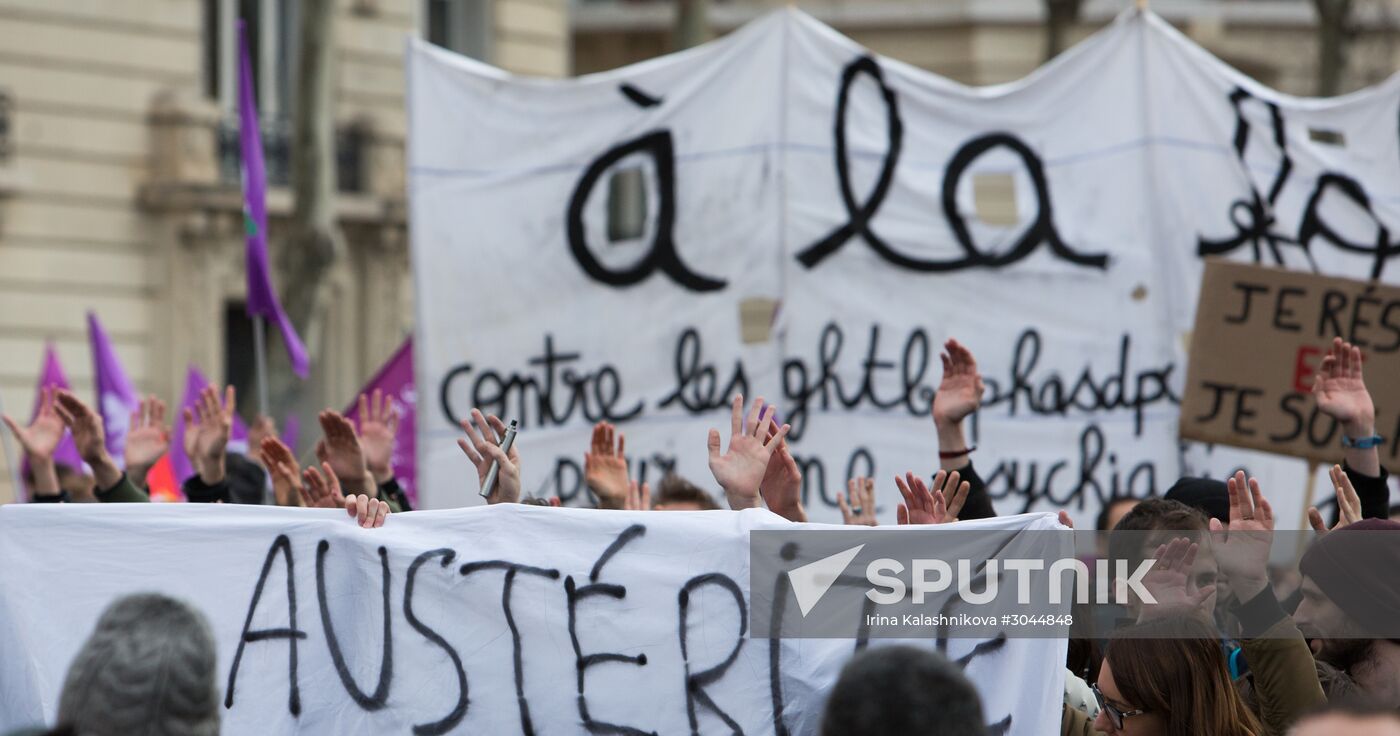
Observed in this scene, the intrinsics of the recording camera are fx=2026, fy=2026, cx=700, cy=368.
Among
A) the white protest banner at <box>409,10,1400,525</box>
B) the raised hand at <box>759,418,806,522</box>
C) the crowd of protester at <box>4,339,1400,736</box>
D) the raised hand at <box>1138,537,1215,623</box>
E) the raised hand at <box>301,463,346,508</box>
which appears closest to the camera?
the crowd of protester at <box>4,339,1400,736</box>

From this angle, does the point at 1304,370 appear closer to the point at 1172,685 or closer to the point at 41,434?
the point at 1172,685

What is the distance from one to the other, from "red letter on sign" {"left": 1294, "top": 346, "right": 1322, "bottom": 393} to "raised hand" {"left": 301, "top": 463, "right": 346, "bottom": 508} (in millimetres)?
3324

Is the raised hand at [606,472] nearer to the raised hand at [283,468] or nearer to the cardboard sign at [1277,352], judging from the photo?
the raised hand at [283,468]

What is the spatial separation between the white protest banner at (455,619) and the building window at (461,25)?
52.5ft

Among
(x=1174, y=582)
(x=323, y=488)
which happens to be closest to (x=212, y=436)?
(x=323, y=488)

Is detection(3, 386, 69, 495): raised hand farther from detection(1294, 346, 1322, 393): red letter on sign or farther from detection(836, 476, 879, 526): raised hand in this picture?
detection(1294, 346, 1322, 393): red letter on sign

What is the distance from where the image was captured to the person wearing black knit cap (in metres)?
3.76

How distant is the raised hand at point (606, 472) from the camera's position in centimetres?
590

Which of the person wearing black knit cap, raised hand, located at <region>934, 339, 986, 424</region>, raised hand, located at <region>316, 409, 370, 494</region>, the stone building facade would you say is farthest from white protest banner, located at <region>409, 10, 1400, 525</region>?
the stone building facade

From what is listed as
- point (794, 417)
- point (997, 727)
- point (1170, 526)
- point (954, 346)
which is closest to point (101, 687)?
point (997, 727)

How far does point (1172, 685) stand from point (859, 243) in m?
4.25

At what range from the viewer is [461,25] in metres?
20.3

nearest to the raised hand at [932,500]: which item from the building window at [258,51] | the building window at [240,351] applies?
the building window at [258,51]

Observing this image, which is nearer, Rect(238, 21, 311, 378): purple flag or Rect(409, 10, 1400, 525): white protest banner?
Rect(409, 10, 1400, 525): white protest banner
